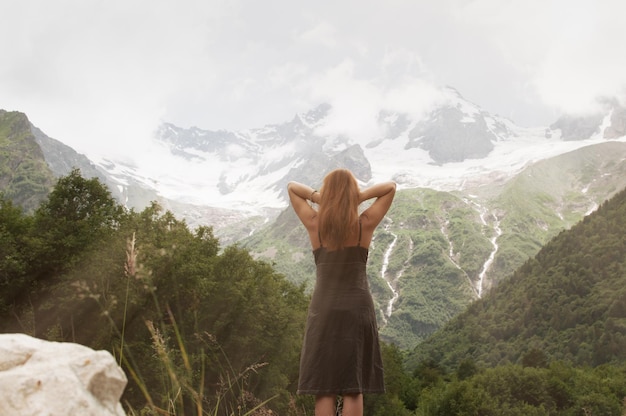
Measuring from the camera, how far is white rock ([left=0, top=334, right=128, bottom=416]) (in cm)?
243

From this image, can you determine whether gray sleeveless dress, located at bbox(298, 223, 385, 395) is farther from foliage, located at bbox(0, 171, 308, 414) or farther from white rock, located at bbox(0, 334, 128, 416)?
foliage, located at bbox(0, 171, 308, 414)

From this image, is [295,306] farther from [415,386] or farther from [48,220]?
[415,386]

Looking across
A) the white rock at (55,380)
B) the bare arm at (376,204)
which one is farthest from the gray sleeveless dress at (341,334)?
the white rock at (55,380)

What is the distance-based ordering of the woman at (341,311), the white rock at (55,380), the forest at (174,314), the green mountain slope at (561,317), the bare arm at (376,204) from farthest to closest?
the green mountain slope at (561,317)
the bare arm at (376,204)
the woman at (341,311)
the forest at (174,314)
the white rock at (55,380)

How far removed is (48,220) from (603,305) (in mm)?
177174

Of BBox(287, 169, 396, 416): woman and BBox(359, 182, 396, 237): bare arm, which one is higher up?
BBox(359, 182, 396, 237): bare arm

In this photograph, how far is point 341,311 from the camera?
17.0ft

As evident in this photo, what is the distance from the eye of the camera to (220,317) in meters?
39.4

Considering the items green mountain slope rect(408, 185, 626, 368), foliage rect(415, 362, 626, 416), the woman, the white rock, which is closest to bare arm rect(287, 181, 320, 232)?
the woman

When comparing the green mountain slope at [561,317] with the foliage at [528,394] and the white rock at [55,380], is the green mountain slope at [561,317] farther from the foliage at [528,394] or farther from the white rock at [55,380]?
the white rock at [55,380]

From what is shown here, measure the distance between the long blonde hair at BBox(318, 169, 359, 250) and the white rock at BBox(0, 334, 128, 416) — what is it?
113 inches

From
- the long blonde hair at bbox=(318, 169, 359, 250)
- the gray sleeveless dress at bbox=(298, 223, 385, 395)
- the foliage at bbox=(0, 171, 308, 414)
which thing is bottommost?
the foliage at bbox=(0, 171, 308, 414)

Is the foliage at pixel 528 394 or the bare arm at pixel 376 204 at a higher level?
the bare arm at pixel 376 204

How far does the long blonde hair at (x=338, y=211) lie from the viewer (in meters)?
5.27
